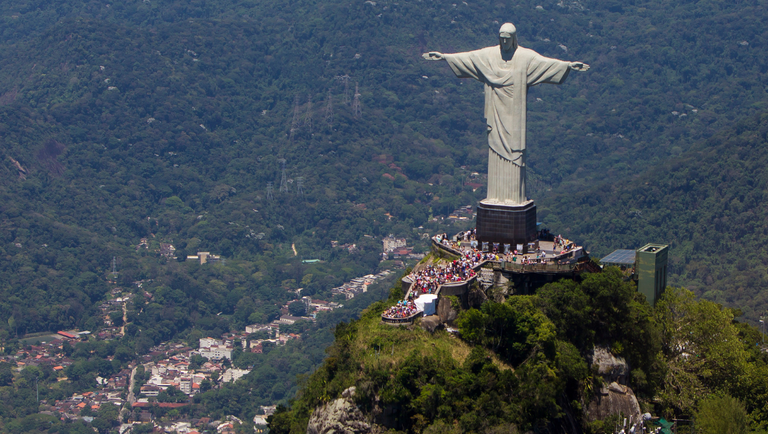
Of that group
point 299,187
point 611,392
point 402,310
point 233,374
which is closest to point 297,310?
point 233,374

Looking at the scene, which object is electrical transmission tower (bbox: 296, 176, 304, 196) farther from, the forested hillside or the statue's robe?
the statue's robe

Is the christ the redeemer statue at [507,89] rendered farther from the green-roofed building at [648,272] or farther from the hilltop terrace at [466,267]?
the green-roofed building at [648,272]

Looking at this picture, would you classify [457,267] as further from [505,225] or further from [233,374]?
[233,374]

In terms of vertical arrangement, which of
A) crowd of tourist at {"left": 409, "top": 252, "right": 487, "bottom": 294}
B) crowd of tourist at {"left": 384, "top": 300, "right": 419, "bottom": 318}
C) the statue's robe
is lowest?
crowd of tourist at {"left": 384, "top": 300, "right": 419, "bottom": 318}

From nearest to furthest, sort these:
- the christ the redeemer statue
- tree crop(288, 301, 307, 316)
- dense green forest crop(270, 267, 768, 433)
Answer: dense green forest crop(270, 267, 768, 433), the christ the redeemer statue, tree crop(288, 301, 307, 316)

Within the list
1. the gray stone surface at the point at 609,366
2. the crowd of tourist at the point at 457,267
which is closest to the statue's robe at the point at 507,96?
the crowd of tourist at the point at 457,267

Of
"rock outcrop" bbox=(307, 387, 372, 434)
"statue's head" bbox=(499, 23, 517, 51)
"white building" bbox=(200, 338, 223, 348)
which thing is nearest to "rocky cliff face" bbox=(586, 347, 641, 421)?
"rock outcrop" bbox=(307, 387, 372, 434)
